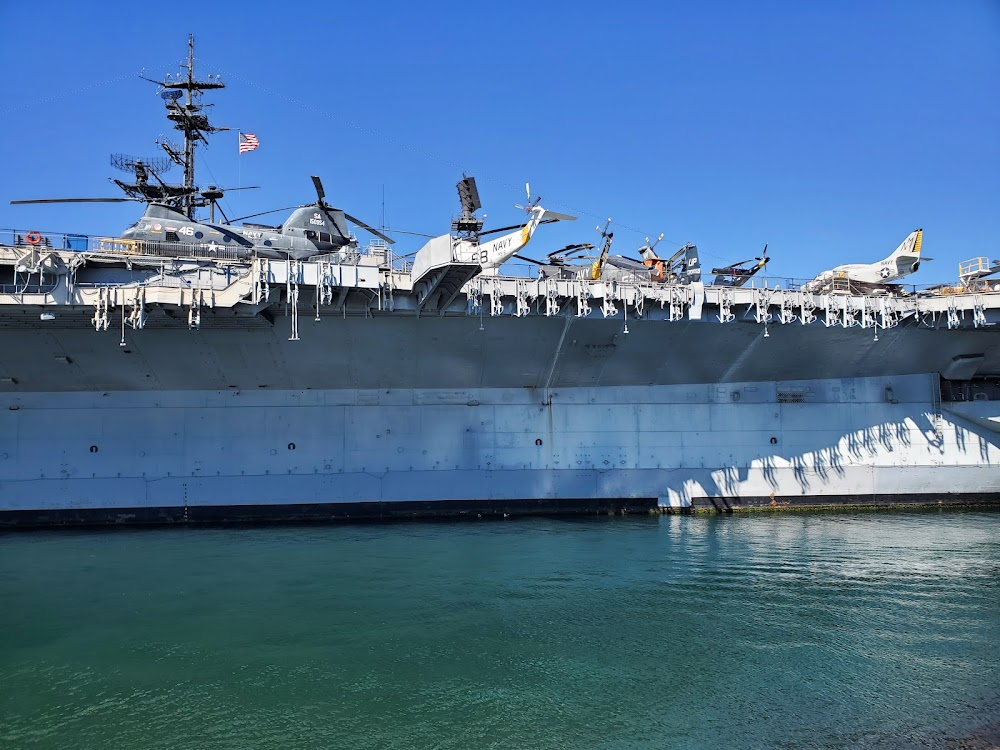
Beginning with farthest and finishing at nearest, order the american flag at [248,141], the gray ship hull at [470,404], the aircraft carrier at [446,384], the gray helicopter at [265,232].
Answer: the american flag at [248,141]
the gray helicopter at [265,232]
the gray ship hull at [470,404]
the aircraft carrier at [446,384]

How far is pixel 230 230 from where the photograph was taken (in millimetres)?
15766

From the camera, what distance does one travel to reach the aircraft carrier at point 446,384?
44.1 feet

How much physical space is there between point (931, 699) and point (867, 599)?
3481mm

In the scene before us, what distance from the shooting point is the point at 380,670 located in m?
6.97

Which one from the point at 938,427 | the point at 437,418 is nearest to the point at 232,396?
the point at 437,418

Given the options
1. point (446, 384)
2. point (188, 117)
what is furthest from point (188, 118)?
point (446, 384)

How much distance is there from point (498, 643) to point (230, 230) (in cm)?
1218

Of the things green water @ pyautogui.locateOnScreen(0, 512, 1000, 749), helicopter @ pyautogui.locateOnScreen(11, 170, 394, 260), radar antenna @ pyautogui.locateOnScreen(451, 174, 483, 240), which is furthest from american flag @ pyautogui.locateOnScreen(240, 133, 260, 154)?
green water @ pyautogui.locateOnScreen(0, 512, 1000, 749)

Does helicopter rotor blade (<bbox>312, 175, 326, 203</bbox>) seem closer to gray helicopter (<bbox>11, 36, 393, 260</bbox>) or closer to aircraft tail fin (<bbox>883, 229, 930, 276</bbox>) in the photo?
gray helicopter (<bbox>11, 36, 393, 260</bbox>)

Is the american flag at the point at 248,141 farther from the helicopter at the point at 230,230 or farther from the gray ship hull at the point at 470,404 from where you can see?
the gray ship hull at the point at 470,404

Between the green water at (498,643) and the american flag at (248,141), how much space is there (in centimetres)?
1068

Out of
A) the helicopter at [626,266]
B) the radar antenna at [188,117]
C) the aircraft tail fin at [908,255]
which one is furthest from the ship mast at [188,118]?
the aircraft tail fin at [908,255]

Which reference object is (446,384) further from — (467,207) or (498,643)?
(498,643)

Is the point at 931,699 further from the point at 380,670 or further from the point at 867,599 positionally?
the point at 380,670
